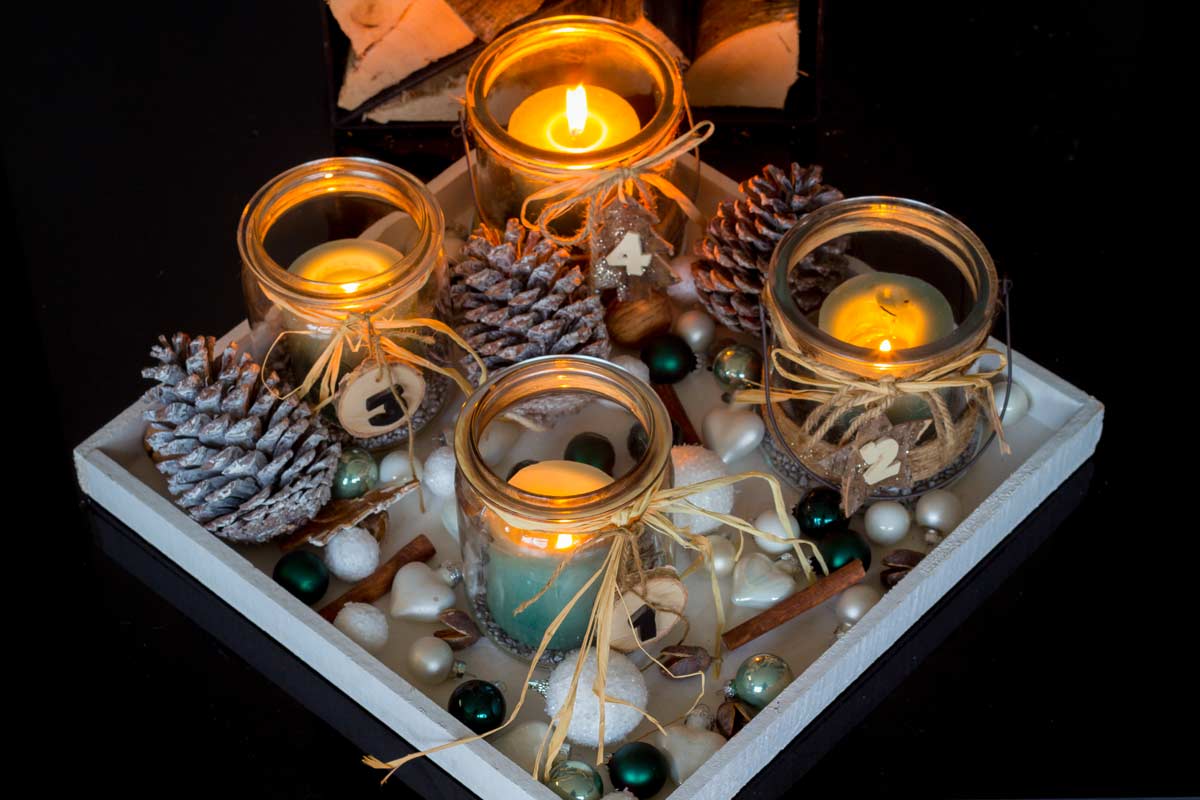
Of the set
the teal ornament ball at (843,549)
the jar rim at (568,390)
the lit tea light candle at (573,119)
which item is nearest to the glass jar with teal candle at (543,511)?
the jar rim at (568,390)

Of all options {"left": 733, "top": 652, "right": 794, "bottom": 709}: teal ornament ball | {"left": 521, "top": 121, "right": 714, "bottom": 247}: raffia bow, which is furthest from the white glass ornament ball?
{"left": 521, "top": 121, "right": 714, "bottom": 247}: raffia bow

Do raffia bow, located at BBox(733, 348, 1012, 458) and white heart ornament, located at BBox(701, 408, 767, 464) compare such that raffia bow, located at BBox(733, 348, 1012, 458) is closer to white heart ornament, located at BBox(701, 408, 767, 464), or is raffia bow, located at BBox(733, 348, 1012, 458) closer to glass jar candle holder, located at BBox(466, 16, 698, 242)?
white heart ornament, located at BBox(701, 408, 767, 464)

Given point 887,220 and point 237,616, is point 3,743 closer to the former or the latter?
point 237,616

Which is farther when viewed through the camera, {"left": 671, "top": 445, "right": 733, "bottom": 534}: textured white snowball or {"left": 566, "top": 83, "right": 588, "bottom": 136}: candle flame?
{"left": 566, "top": 83, "right": 588, "bottom": 136}: candle flame

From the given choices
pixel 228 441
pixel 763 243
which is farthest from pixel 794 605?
pixel 228 441

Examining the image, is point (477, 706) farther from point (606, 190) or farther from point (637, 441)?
point (606, 190)

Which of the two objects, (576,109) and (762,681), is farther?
(576,109)
